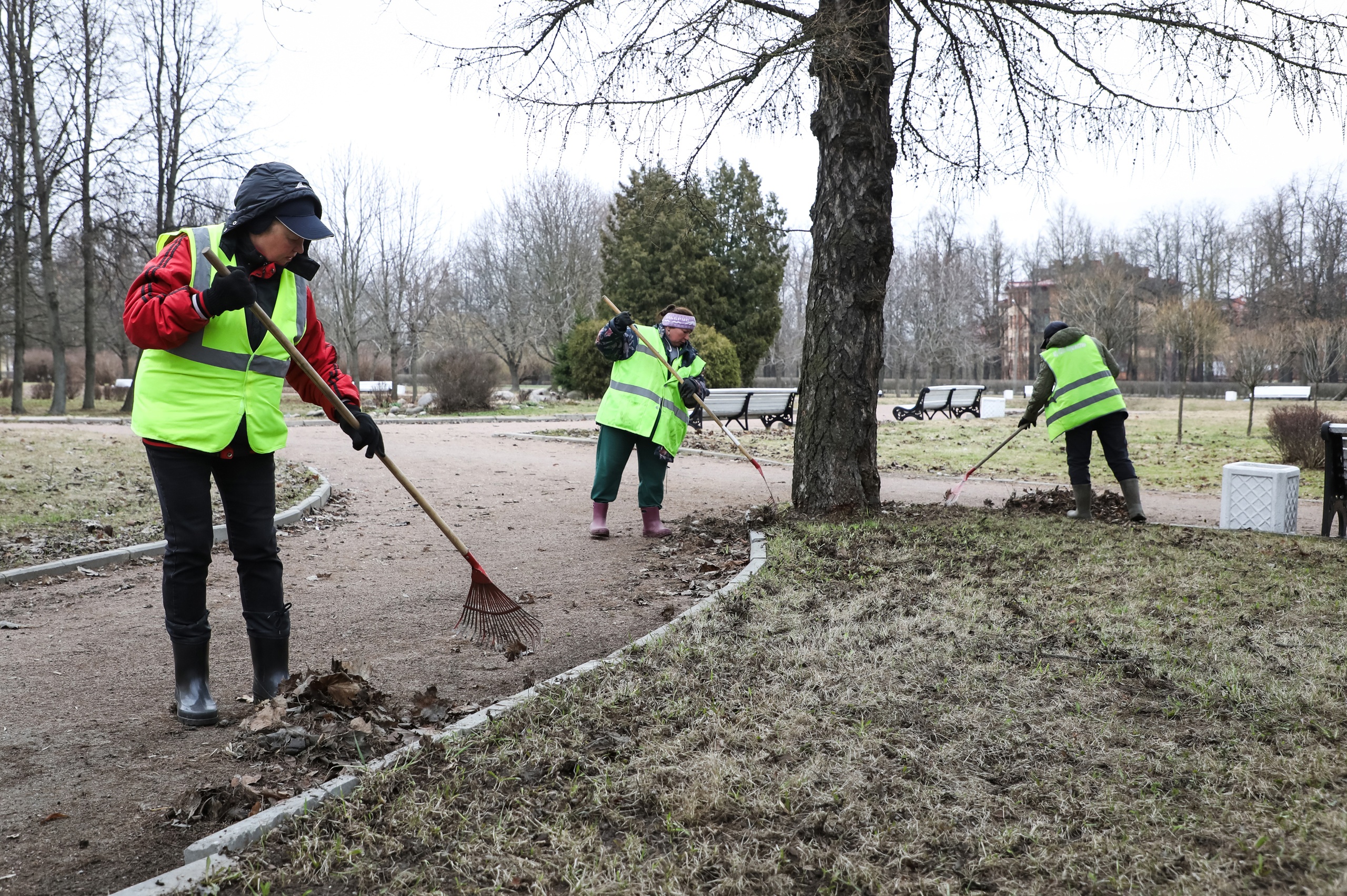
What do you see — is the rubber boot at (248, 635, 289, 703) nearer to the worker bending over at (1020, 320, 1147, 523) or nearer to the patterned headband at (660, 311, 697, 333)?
the patterned headband at (660, 311, 697, 333)

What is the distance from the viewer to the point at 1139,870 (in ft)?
7.20

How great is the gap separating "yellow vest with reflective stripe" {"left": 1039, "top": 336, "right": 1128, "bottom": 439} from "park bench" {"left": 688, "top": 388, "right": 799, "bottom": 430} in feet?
33.2

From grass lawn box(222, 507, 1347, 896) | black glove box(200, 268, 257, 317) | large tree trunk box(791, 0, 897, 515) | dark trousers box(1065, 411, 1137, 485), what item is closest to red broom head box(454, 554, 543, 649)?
grass lawn box(222, 507, 1347, 896)

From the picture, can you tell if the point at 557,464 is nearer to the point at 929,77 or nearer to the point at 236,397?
the point at 929,77

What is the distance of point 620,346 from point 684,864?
190 inches

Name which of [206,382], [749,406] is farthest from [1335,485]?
[749,406]

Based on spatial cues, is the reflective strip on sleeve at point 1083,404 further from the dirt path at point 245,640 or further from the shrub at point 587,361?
the shrub at point 587,361

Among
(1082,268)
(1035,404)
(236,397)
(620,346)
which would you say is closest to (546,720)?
(236,397)

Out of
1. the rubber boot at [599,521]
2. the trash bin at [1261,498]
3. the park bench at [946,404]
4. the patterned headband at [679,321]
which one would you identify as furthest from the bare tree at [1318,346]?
the rubber boot at [599,521]

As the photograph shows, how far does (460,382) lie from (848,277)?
18609 mm

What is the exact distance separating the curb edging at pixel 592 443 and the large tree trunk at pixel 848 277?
553 centimetres

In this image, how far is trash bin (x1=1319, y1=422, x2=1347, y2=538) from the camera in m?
6.79

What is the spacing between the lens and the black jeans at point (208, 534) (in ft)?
10.3

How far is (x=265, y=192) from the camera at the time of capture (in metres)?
3.13
